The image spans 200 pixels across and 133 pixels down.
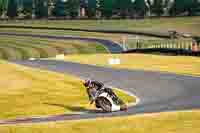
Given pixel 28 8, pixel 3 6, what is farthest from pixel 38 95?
pixel 28 8

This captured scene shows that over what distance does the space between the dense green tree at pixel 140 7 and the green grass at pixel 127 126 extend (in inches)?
4949

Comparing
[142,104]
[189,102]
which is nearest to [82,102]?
[142,104]

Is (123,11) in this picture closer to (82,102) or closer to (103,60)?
(103,60)

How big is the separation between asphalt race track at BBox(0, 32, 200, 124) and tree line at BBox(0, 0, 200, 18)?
8932 centimetres

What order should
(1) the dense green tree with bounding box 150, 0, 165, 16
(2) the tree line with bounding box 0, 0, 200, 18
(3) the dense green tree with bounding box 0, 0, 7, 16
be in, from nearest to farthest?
1. (2) the tree line with bounding box 0, 0, 200, 18
2. (1) the dense green tree with bounding box 150, 0, 165, 16
3. (3) the dense green tree with bounding box 0, 0, 7, 16

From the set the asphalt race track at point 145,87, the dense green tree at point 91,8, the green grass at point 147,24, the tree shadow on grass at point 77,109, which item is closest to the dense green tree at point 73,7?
the dense green tree at point 91,8

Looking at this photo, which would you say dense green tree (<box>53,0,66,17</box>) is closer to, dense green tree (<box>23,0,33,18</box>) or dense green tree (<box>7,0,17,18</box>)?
dense green tree (<box>23,0,33,18</box>)

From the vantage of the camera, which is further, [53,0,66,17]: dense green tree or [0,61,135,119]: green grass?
[53,0,66,17]: dense green tree

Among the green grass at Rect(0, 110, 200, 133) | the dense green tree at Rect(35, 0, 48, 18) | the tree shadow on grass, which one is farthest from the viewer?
the dense green tree at Rect(35, 0, 48, 18)

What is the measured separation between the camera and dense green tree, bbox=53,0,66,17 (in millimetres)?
157887

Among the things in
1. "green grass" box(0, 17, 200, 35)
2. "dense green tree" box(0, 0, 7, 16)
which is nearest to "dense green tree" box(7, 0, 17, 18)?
"dense green tree" box(0, 0, 7, 16)

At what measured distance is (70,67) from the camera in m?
48.9

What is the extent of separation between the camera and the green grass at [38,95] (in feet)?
82.5

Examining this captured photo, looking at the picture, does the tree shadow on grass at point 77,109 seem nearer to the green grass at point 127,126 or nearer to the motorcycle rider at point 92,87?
the motorcycle rider at point 92,87
